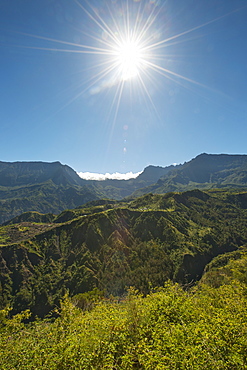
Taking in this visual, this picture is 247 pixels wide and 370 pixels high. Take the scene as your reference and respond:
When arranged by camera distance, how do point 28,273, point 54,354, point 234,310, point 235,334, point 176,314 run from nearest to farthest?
point 235,334, point 54,354, point 176,314, point 234,310, point 28,273

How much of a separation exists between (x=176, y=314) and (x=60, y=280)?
198182mm

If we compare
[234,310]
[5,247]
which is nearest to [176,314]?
[234,310]

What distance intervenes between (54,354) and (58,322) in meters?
10.1

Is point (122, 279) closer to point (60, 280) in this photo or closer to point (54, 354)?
point (60, 280)

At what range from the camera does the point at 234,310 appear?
31766mm

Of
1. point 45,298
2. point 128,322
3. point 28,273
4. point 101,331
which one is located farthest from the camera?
point 28,273

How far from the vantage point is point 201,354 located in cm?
1755

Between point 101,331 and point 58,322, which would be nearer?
point 101,331

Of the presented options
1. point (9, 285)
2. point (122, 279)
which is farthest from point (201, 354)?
point (9, 285)

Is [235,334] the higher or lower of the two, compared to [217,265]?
higher

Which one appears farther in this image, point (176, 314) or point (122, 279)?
point (122, 279)

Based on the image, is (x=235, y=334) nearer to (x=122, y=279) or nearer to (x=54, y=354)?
(x=54, y=354)

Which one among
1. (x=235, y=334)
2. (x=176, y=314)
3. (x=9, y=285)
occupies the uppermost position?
(x=235, y=334)

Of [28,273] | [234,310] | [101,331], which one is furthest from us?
[28,273]
